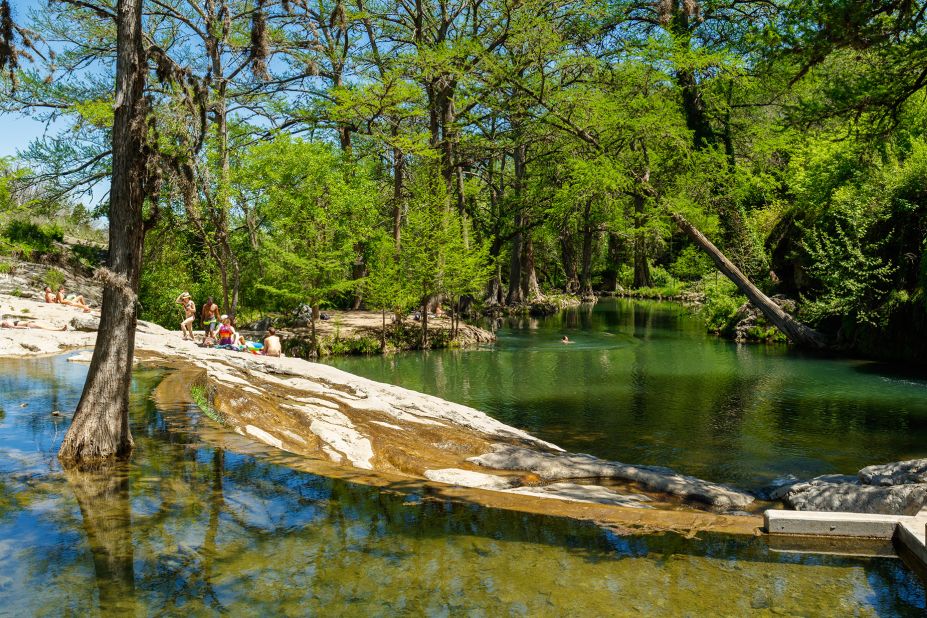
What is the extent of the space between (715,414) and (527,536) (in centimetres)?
1048

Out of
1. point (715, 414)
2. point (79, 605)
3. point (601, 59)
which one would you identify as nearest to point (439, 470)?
point (79, 605)

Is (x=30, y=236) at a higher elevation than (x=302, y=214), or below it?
below

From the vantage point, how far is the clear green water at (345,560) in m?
5.70

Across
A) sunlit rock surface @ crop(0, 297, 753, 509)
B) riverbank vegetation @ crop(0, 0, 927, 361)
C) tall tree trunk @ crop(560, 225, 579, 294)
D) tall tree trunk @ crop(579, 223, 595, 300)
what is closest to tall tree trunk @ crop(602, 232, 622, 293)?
tall tree trunk @ crop(560, 225, 579, 294)

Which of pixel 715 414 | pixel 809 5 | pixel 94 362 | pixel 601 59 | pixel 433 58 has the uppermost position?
pixel 601 59

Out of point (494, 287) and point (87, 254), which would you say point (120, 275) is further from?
point (494, 287)

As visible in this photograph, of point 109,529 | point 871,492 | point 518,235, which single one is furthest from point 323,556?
point 518,235

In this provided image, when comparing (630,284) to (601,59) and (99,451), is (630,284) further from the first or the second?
(99,451)

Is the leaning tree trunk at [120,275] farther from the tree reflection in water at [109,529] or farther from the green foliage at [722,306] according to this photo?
the green foliage at [722,306]

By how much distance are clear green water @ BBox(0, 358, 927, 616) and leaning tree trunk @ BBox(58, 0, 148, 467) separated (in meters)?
0.53

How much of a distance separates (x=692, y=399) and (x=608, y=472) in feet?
29.0

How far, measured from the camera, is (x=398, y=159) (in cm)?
3266

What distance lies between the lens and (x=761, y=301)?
26.2 metres

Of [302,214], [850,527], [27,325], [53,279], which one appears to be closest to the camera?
[850,527]
